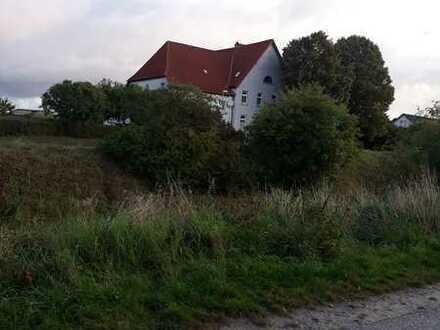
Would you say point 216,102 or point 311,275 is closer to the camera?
point 311,275

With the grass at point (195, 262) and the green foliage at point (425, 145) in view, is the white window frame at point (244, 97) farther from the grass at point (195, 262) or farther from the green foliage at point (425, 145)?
the grass at point (195, 262)

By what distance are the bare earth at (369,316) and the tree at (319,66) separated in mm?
39817

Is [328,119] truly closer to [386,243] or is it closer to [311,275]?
[386,243]

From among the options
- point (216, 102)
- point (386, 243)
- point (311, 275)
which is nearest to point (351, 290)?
point (311, 275)

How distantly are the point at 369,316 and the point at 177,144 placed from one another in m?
16.0

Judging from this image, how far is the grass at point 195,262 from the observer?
474 cm

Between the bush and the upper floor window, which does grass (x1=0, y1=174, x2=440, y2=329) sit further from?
the upper floor window

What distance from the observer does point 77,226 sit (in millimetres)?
6480

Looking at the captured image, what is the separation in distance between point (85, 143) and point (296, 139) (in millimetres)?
10656

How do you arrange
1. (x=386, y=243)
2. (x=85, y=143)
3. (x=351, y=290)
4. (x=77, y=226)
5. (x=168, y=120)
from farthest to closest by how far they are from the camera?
(x=85, y=143), (x=168, y=120), (x=386, y=243), (x=77, y=226), (x=351, y=290)

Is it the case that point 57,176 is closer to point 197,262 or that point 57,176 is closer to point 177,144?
point 177,144

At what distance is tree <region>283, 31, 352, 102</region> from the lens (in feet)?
147

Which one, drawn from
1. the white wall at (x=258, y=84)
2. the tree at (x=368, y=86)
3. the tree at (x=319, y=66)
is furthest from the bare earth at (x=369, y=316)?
the tree at (x=368, y=86)

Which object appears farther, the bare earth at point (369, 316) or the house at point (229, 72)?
the house at point (229, 72)
